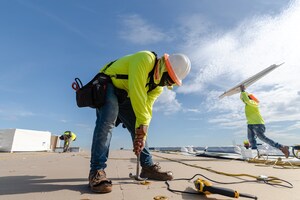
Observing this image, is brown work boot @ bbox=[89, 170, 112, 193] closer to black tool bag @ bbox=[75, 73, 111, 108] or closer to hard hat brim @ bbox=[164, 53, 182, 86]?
black tool bag @ bbox=[75, 73, 111, 108]

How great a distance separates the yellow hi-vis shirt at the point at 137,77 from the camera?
191cm

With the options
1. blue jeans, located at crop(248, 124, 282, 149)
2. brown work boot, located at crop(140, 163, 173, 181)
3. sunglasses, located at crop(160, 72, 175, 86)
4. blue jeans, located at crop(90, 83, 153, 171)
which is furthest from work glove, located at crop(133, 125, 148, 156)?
blue jeans, located at crop(248, 124, 282, 149)

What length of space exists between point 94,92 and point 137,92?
0.50m

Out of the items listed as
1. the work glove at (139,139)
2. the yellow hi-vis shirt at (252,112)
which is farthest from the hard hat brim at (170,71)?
the yellow hi-vis shirt at (252,112)

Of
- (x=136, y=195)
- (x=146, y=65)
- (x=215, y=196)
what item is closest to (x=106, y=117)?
(x=146, y=65)

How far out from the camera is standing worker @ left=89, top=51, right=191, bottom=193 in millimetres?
1891

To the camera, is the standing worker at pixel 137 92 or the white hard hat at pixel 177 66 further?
the white hard hat at pixel 177 66

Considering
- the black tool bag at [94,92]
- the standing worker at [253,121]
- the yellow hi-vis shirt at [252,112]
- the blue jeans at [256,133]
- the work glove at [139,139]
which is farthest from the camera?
the yellow hi-vis shirt at [252,112]

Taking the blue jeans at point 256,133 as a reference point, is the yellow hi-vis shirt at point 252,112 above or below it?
above

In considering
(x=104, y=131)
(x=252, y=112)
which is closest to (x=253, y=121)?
(x=252, y=112)

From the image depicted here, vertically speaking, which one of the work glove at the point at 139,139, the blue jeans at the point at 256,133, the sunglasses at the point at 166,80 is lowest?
the work glove at the point at 139,139

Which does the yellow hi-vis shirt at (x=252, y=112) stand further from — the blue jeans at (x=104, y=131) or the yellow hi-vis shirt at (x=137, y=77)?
the blue jeans at (x=104, y=131)

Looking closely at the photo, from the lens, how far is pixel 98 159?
6.17ft

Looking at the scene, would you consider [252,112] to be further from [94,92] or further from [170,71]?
[94,92]
